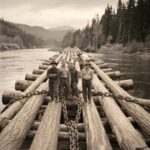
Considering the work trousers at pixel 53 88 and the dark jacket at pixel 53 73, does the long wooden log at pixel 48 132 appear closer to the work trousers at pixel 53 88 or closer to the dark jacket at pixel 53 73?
the work trousers at pixel 53 88

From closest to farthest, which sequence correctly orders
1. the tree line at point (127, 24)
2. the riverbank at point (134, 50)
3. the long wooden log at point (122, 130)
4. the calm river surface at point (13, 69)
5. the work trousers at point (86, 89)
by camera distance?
the long wooden log at point (122, 130) → the work trousers at point (86, 89) → the calm river surface at point (13, 69) → the riverbank at point (134, 50) → the tree line at point (127, 24)

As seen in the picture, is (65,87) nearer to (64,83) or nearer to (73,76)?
(64,83)

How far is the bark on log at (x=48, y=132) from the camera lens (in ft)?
17.3

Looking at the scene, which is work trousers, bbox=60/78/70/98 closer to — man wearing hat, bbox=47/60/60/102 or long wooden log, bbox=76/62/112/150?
man wearing hat, bbox=47/60/60/102

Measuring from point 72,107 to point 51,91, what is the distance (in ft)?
2.67

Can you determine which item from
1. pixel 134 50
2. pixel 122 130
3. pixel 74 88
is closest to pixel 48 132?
pixel 122 130

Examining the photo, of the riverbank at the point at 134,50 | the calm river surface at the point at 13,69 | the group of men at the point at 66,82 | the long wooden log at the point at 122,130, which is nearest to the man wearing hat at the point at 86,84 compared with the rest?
the group of men at the point at 66,82

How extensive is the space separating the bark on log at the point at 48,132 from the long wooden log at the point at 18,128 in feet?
1.06

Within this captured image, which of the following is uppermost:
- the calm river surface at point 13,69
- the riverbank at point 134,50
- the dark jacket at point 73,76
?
the dark jacket at point 73,76

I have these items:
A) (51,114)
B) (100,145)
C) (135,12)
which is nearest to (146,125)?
(100,145)

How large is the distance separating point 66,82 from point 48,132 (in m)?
3.20

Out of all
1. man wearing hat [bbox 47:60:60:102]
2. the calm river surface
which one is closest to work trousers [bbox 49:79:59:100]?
man wearing hat [bbox 47:60:60:102]

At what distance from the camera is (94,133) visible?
19.1 ft

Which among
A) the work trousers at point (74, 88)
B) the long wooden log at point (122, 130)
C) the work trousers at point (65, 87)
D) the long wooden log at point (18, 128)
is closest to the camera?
the long wooden log at point (122, 130)
